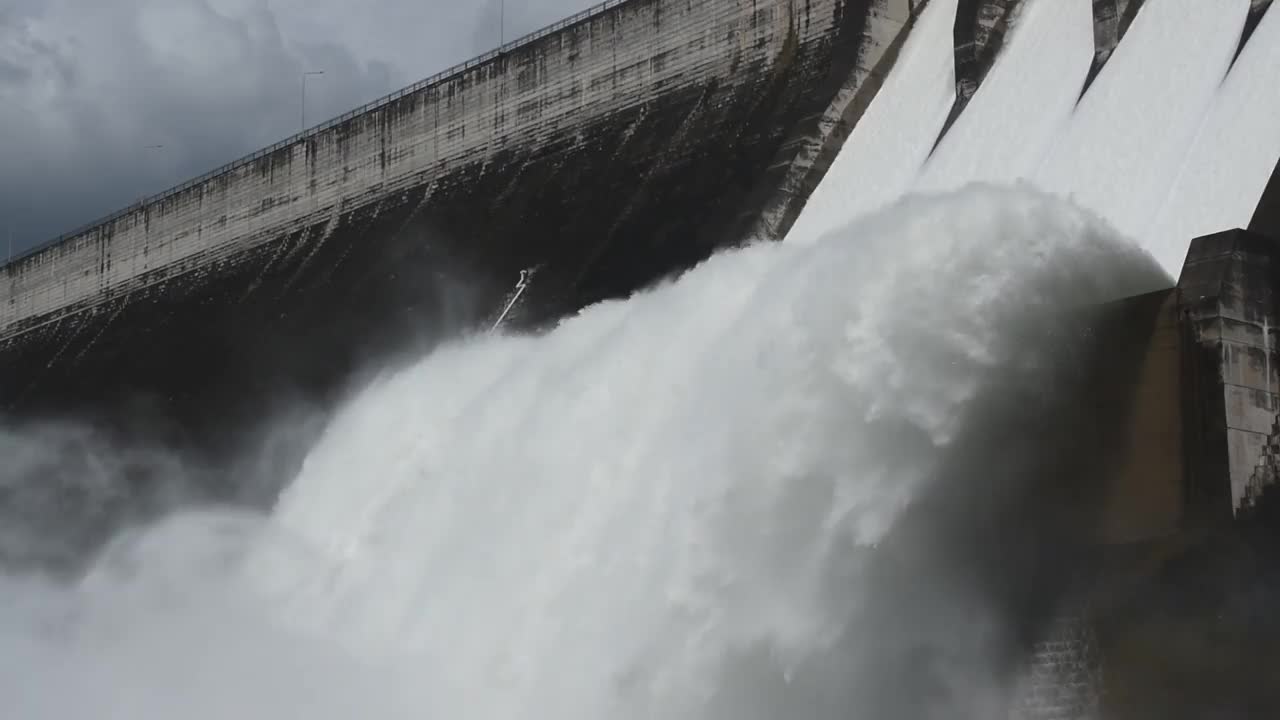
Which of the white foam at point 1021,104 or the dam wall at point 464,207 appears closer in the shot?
the white foam at point 1021,104

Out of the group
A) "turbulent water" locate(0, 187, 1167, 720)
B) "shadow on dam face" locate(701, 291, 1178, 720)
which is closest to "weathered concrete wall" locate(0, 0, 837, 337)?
"turbulent water" locate(0, 187, 1167, 720)

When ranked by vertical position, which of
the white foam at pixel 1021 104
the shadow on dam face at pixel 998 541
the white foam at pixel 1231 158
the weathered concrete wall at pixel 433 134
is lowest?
the shadow on dam face at pixel 998 541

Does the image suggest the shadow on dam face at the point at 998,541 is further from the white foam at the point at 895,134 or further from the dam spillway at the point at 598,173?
the white foam at the point at 895,134

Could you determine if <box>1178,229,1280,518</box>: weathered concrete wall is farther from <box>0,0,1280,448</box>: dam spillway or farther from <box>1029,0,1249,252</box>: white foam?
<box>1029,0,1249,252</box>: white foam

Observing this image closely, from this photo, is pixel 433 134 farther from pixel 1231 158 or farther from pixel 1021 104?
pixel 1231 158

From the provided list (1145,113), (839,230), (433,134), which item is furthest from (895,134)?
(433,134)

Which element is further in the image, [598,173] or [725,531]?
[598,173]

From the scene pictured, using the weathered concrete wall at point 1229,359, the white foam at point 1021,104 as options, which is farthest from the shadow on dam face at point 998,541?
the white foam at point 1021,104
